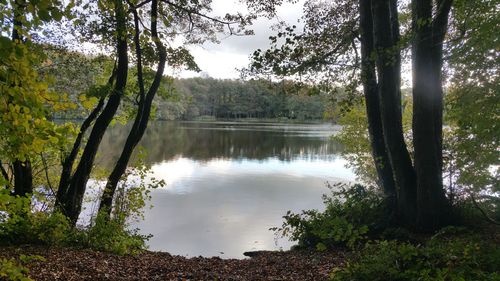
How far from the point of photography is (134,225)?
1205 cm

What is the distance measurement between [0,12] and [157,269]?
401 centimetres

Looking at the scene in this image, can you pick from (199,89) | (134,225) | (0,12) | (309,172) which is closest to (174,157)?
(309,172)

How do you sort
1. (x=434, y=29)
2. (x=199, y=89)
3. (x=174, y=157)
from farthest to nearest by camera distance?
(x=199, y=89) < (x=174, y=157) < (x=434, y=29)

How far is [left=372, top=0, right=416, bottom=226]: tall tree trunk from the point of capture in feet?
19.7

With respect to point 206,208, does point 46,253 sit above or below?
above

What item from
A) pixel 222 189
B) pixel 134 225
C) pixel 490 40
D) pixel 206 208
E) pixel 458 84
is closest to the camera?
pixel 490 40

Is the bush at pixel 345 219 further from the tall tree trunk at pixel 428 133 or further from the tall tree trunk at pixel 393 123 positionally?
the tall tree trunk at pixel 428 133

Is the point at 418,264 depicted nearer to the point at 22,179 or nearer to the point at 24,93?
the point at 24,93

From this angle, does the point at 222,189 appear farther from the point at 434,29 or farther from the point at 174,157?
the point at 434,29

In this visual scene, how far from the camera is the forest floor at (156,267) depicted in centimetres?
432

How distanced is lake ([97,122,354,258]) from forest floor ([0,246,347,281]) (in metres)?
4.06

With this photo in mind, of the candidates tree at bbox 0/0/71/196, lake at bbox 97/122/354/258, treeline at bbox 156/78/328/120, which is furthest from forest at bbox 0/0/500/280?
treeline at bbox 156/78/328/120

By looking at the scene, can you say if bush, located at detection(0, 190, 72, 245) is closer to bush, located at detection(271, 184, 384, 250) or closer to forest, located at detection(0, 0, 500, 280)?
forest, located at detection(0, 0, 500, 280)

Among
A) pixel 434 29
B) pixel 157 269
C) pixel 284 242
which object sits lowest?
pixel 284 242
